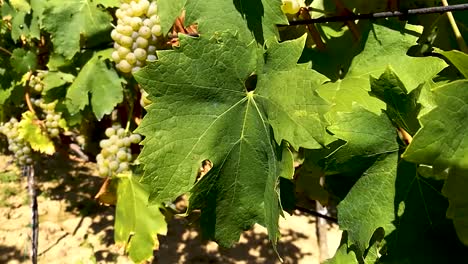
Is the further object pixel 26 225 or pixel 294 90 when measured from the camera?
pixel 26 225

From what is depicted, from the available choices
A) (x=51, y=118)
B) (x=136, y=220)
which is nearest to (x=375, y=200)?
(x=136, y=220)

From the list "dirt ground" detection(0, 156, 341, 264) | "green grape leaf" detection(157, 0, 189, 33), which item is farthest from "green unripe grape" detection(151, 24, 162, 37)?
"dirt ground" detection(0, 156, 341, 264)

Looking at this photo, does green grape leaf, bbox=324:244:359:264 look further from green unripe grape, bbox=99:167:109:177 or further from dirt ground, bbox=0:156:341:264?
dirt ground, bbox=0:156:341:264

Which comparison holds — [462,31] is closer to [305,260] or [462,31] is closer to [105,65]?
[105,65]

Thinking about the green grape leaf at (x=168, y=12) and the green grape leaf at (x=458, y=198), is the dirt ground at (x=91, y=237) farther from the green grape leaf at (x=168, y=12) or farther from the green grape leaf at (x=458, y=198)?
the green grape leaf at (x=458, y=198)

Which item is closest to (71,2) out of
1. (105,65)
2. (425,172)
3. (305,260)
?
(105,65)

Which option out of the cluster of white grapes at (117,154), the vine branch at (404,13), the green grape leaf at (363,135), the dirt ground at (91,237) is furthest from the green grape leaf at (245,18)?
the dirt ground at (91,237)
